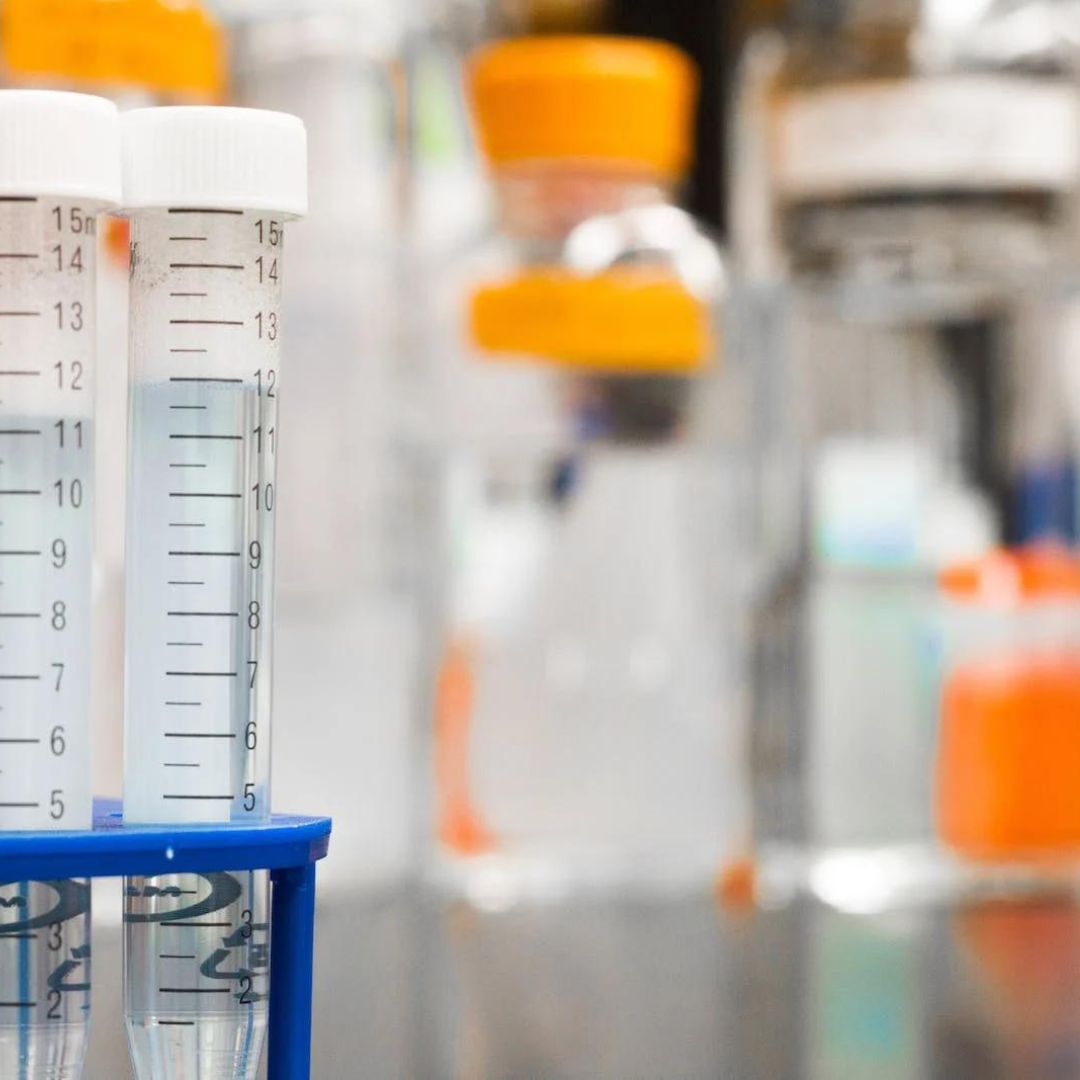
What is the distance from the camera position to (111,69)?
0.81 meters

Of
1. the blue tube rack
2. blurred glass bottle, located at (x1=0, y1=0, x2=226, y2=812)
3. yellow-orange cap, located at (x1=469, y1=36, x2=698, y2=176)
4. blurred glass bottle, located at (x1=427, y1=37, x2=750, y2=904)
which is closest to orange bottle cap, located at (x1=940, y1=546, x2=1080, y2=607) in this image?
blurred glass bottle, located at (x1=427, y1=37, x2=750, y2=904)

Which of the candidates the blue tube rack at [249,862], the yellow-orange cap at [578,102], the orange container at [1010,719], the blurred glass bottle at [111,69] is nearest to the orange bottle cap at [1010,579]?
the orange container at [1010,719]

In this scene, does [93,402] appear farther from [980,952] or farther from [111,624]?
[980,952]

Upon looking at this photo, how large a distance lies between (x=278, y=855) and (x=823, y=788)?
57 cm

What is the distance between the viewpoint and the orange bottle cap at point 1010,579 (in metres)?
0.94

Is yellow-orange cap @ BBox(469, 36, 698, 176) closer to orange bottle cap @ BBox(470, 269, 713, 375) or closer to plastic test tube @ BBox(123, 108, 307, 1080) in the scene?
orange bottle cap @ BBox(470, 269, 713, 375)

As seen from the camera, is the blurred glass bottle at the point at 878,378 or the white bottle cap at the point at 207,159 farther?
the blurred glass bottle at the point at 878,378

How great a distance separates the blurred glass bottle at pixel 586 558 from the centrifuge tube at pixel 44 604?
473mm

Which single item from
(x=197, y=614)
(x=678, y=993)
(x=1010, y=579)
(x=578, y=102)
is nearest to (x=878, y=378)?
(x=1010, y=579)

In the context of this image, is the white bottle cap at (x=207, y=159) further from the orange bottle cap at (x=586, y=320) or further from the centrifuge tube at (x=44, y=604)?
the orange bottle cap at (x=586, y=320)

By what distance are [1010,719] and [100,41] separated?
517 mm

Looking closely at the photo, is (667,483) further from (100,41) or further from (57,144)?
(57,144)

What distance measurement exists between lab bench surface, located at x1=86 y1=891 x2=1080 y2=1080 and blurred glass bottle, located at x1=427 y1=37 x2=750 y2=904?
0.04 meters

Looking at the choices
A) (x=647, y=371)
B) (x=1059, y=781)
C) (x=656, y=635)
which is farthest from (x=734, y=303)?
(x=1059, y=781)
